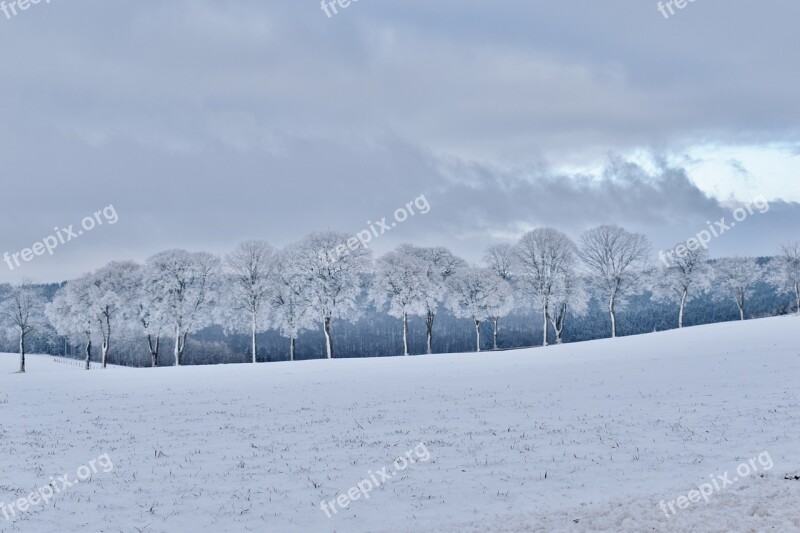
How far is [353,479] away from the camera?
14.6 metres

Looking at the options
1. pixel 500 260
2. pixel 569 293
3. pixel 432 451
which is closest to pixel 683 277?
pixel 569 293

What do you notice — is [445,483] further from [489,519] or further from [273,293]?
[273,293]

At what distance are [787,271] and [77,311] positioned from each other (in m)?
112

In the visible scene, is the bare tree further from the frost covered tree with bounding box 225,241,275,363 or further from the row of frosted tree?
the frost covered tree with bounding box 225,241,275,363

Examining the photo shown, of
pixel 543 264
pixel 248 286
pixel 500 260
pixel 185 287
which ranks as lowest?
pixel 248 286

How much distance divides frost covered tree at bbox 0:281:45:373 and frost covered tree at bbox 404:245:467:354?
5354 cm

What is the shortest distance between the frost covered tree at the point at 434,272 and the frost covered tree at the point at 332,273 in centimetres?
985

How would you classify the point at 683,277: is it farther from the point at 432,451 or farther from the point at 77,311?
the point at 77,311

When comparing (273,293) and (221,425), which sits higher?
(273,293)

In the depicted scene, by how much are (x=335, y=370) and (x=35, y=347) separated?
4705 inches

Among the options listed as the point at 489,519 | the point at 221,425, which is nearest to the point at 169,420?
the point at 221,425

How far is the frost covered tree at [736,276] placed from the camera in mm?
91062

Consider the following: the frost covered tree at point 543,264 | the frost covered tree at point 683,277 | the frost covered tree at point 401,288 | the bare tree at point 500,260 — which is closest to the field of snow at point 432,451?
the frost covered tree at point 401,288

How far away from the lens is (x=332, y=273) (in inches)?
2399
